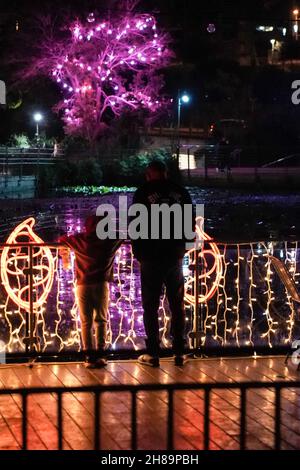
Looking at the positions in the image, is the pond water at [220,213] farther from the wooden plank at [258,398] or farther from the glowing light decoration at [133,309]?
the wooden plank at [258,398]

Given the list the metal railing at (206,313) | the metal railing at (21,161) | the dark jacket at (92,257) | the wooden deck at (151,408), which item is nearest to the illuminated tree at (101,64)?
the metal railing at (21,161)

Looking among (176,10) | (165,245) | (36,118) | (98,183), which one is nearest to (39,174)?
(98,183)

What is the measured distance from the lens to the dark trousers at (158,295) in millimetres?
7852

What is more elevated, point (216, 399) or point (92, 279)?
→ point (92, 279)

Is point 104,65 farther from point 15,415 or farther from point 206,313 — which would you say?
point 15,415

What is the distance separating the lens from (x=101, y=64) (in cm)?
4156

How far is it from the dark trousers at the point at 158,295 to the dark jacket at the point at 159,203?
7cm

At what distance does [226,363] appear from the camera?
805 cm

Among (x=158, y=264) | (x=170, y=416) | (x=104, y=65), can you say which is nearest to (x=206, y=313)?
(x=158, y=264)

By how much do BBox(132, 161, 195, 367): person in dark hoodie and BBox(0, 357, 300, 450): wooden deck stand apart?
0.25 meters

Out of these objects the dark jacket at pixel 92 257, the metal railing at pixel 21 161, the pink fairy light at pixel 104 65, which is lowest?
the dark jacket at pixel 92 257

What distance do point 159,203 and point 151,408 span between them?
195 cm

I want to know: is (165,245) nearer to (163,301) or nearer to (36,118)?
(163,301)

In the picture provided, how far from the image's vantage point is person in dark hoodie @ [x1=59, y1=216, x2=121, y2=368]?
802cm
